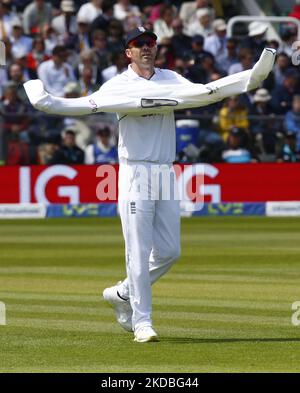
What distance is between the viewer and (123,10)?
2762 cm

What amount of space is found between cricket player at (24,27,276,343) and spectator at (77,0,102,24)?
17.6 meters

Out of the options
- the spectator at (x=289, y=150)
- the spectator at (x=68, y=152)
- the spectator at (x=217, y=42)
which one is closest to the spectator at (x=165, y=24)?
the spectator at (x=217, y=42)

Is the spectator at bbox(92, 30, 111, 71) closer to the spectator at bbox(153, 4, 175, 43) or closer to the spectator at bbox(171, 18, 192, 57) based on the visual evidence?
the spectator at bbox(171, 18, 192, 57)

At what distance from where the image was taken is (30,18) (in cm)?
2709

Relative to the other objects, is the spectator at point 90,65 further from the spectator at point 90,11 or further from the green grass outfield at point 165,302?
the green grass outfield at point 165,302

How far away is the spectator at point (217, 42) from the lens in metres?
26.3

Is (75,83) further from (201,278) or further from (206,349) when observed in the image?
(206,349)

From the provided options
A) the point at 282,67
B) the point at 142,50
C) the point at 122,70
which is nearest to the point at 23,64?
the point at 122,70

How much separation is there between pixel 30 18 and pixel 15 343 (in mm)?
18256

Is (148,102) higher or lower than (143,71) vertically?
lower

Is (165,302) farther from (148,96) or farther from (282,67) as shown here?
(282,67)

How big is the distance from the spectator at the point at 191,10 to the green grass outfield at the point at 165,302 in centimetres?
791

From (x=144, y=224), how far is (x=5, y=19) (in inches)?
695
